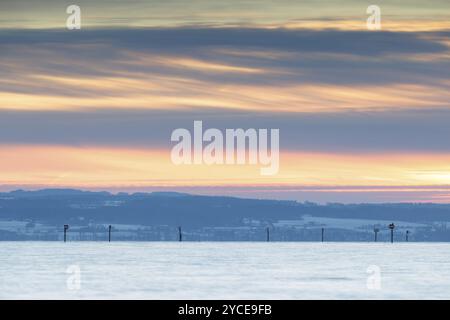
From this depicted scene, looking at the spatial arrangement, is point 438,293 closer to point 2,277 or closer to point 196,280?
point 196,280
